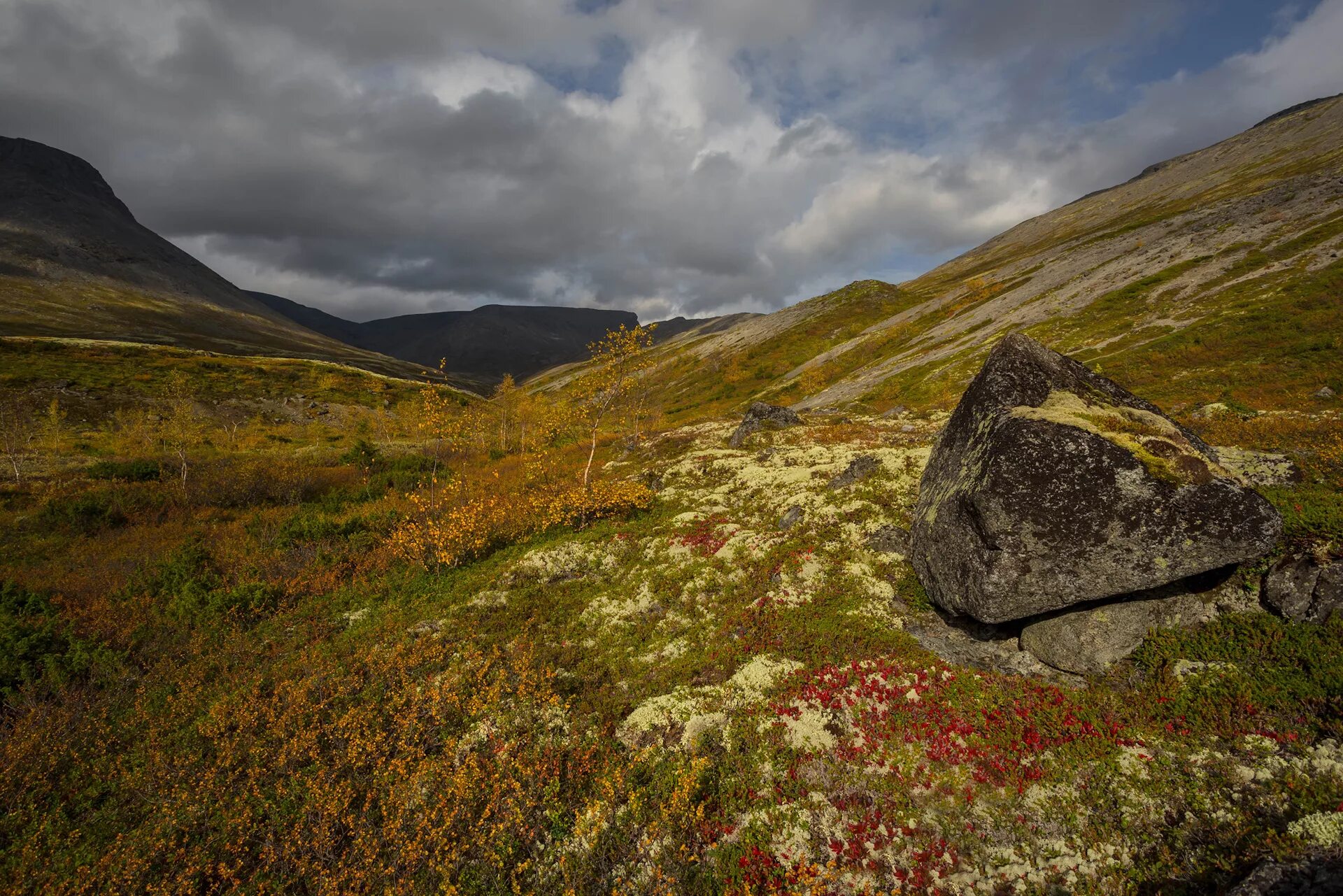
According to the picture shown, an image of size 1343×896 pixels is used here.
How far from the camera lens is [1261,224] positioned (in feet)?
199

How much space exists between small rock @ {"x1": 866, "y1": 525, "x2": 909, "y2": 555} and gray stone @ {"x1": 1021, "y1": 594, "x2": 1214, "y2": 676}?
18.2 feet

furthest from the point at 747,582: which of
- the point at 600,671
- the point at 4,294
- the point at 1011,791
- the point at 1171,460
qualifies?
the point at 4,294

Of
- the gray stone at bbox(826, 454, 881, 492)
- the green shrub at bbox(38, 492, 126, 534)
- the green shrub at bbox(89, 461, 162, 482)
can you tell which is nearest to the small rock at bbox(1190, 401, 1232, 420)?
the gray stone at bbox(826, 454, 881, 492)

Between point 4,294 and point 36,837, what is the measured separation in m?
274

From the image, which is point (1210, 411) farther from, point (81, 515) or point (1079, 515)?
point (81, 515)

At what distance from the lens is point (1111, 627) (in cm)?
1141

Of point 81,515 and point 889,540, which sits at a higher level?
point 889,540

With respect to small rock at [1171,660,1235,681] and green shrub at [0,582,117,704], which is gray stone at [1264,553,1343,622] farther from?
green shrub at [0,582,117,704]

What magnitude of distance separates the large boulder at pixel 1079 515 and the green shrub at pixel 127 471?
49.8 metres

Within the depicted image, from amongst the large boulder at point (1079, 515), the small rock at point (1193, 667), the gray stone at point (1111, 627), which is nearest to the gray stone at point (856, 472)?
the large boulder at point (1079, 515)

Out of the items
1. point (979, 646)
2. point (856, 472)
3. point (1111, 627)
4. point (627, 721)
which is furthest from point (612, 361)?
A: point (1111, 627)

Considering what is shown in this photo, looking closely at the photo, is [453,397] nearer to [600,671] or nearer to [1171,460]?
[600,671]

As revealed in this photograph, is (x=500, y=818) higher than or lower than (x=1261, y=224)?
lower

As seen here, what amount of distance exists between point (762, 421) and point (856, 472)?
18.8 m
